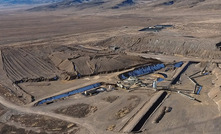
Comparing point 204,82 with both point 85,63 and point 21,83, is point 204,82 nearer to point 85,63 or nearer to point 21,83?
point 85,63

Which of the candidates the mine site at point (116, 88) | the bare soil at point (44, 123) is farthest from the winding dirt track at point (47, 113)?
the bare soil at point (44, 123)

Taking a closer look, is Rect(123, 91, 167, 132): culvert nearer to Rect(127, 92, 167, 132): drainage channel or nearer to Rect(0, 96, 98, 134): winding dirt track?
Rect(127, 92, 167, 132): drainage channel

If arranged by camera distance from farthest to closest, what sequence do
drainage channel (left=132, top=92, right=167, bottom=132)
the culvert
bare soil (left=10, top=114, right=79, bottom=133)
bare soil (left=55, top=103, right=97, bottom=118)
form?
bare soil (left=55, top=103, right=97, bottom=118), bare soil (left=10, top=114, right=79, bottom=133), drainage channel (left=132, top=92, right=167, bottom=132), the culvert

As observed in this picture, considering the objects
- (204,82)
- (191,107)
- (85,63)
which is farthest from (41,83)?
(204,82)

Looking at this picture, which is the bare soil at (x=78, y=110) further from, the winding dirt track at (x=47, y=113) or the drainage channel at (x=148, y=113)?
the drainage channel at (x=148, y=113)

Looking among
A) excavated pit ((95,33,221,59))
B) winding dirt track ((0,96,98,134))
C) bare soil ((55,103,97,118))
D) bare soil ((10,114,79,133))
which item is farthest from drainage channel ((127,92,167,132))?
excavated pit ((95,33,221,59))

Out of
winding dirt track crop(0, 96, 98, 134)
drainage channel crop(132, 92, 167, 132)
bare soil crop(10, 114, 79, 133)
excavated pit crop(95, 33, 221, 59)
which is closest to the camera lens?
drainage channel crop(132, 92, 167, 132)

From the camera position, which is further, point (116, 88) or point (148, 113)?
point (116, 88)

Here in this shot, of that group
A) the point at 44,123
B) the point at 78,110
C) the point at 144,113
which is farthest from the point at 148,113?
the point at 44,123

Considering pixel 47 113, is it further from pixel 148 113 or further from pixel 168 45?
pixel 168 45
